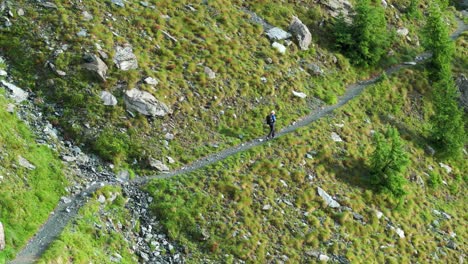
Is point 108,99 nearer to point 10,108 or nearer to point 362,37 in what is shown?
point 10,108

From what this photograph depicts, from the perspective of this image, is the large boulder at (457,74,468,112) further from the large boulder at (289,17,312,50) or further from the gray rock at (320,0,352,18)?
the large boulder at (289,17,312,50)

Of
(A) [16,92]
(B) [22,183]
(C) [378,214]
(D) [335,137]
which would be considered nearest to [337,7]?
(D) [335,137]

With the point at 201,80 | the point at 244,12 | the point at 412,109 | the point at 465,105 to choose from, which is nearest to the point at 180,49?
the point at 201,80

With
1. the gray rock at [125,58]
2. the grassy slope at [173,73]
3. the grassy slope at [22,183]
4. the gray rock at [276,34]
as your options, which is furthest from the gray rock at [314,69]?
the grassy slope at [22,183]

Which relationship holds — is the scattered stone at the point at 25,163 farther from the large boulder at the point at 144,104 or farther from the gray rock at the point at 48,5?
the gray rock at the point at 48,5

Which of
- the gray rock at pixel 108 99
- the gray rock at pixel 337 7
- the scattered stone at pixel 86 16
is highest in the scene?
the gray rock at pixel 337 7

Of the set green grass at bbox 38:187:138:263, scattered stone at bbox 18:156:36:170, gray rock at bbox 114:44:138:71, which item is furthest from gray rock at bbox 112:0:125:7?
green grass at bbox 38:187:138:263
